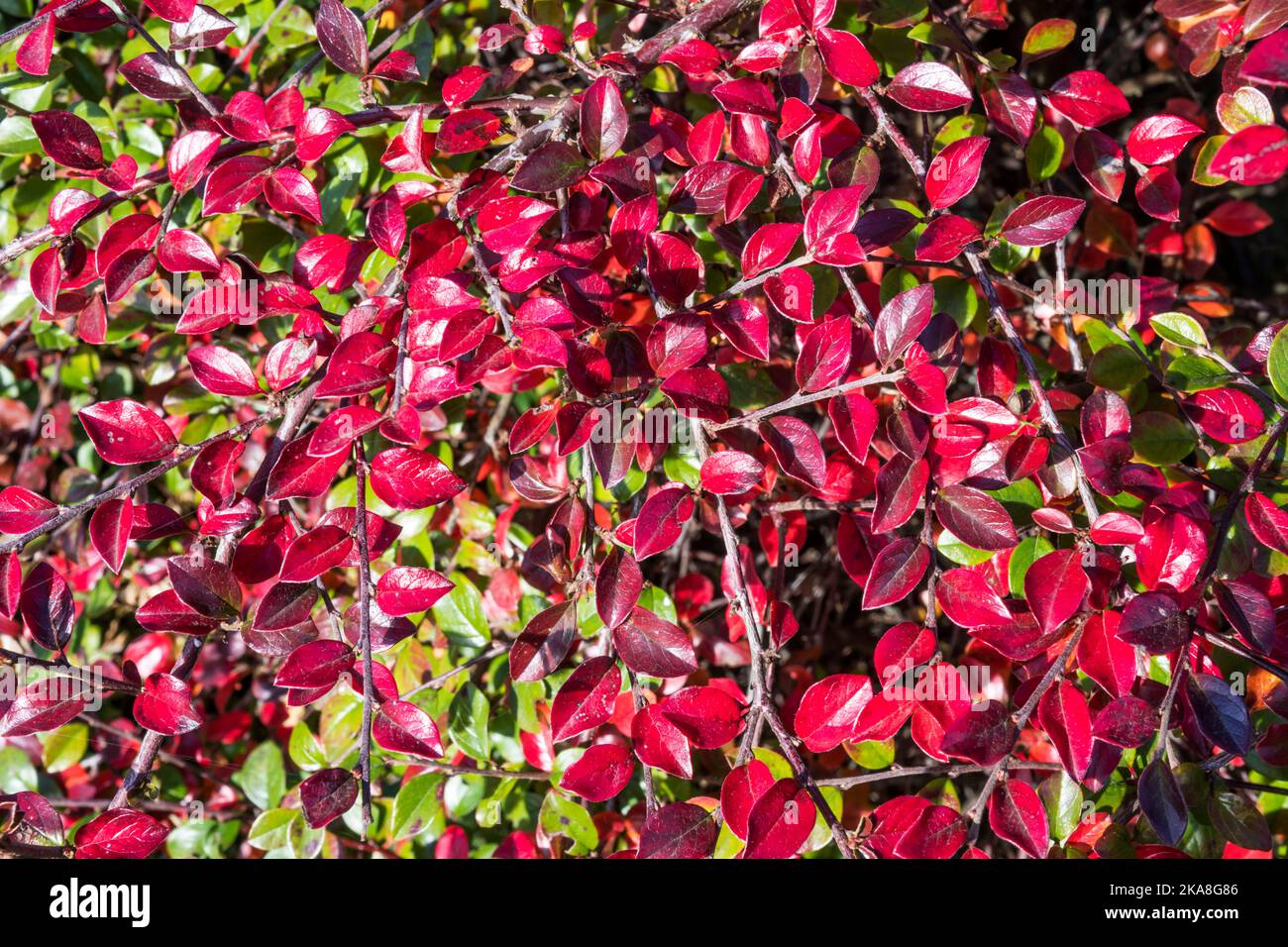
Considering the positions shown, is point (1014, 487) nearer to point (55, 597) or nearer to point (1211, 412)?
point (1211, 412)

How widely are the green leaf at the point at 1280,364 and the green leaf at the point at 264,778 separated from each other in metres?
1.42

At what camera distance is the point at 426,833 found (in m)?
1.33

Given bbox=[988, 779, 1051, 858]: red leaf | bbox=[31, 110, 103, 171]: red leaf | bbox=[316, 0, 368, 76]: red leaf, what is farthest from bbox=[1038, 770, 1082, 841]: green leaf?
bbox=[31, 110, 103, 171]: red leaf

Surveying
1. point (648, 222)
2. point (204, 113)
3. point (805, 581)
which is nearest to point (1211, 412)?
point (648, 222)

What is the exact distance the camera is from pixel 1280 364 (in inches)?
37.9

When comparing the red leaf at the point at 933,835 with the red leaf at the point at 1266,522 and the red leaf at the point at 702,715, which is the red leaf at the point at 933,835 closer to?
the red leaf at the point at 702,715

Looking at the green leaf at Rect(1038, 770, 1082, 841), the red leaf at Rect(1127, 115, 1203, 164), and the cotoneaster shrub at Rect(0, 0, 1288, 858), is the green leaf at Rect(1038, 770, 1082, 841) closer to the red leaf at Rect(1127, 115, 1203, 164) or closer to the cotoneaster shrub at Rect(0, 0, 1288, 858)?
the cotoneaster shrub at Rect(0, 0, 1288, 858)

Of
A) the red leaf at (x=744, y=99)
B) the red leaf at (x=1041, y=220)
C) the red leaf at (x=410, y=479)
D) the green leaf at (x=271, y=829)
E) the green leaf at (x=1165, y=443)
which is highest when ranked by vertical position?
the red leaf at (x=744, y=99)

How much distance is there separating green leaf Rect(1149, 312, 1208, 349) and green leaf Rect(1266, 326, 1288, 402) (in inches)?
4.7

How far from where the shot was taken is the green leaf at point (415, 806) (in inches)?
50.8

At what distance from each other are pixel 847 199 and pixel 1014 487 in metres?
0.40

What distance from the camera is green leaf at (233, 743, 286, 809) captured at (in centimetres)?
142

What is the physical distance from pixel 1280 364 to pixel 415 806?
1.18m

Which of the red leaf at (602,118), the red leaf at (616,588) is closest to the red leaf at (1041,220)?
the red leaf at (602,118)
